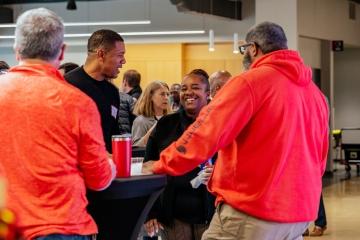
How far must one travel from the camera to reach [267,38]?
9.25 ft

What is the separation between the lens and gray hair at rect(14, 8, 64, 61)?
2.23 meters

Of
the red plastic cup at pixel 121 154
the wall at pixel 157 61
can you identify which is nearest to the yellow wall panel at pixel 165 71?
the wall at pixel 157 61

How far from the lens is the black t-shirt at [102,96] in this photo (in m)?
3.54

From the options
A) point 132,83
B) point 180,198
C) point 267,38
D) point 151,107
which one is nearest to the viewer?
point 267,38

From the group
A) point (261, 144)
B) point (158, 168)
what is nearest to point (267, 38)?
point (261, 144)

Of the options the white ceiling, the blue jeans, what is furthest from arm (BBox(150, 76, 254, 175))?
the white ceiling

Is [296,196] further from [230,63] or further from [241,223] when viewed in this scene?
[230,63]

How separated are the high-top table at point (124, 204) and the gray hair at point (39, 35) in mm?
524

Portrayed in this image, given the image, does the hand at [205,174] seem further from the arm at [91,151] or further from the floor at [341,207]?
the floor at [341,207]

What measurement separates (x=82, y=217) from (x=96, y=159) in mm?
194

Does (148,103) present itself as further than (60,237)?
Yes

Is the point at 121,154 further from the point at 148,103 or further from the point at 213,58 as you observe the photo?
the point at 213,58

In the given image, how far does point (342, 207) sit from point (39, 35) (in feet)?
27.0

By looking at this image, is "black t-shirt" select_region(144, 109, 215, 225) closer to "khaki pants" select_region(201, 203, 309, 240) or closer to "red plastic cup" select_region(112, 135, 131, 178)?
"khaki pants" select_region(201, 203, 309, 240)
